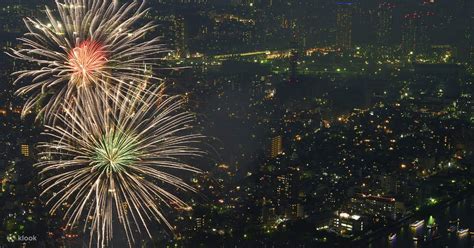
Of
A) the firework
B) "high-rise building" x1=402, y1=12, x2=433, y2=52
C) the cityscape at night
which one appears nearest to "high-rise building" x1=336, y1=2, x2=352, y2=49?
the cityscape at night

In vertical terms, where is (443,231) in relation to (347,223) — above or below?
below

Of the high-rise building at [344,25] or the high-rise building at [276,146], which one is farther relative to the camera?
the high-rise building at [344,25]

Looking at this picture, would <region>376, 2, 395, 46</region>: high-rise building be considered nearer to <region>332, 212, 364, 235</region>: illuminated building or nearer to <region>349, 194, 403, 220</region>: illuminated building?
<region>349, 194, 403, 220</region>: illuminated building

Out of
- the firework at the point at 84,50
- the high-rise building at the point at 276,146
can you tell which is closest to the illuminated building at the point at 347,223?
the high-rise building at the point at 276,146

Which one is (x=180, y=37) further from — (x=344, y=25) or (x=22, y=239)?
(x=344, y=25)

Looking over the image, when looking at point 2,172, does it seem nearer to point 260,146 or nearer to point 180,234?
point 180,234

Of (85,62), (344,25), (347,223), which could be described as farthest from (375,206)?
(344,25)

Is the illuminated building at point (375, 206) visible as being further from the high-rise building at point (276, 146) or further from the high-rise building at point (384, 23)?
the high-rise building at point (384, 23)
